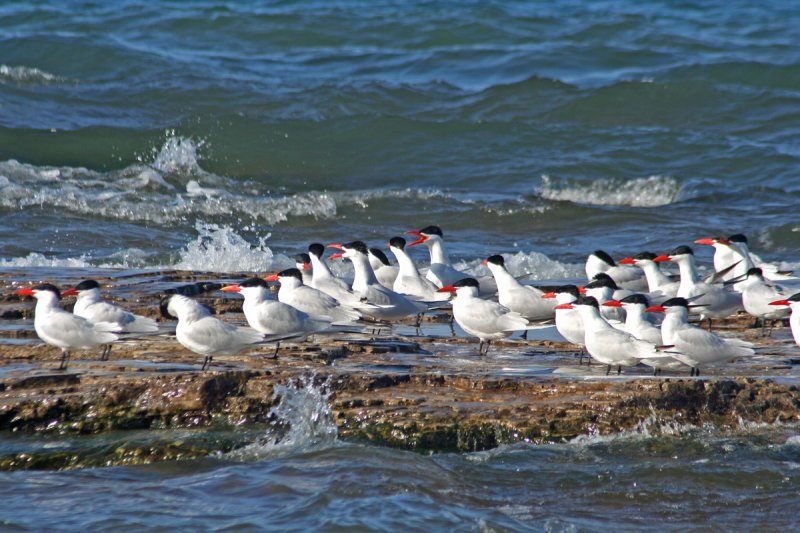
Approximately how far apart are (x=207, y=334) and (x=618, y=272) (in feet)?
14.3

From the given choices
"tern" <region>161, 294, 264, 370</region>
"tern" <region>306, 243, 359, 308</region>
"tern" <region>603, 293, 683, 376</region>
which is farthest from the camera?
"tern" <region>306, 243, 359, 308</region>

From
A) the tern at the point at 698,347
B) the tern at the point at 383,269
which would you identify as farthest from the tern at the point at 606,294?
the tern at the point at 383,269

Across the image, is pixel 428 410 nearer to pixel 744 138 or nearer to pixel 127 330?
pixel 127 330

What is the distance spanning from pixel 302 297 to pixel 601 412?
247 centimetres

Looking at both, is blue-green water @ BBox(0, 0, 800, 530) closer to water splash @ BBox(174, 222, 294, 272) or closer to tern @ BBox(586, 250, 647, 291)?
water splash @ BBox(174, 222, 294, 272)

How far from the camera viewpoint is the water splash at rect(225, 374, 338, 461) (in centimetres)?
530

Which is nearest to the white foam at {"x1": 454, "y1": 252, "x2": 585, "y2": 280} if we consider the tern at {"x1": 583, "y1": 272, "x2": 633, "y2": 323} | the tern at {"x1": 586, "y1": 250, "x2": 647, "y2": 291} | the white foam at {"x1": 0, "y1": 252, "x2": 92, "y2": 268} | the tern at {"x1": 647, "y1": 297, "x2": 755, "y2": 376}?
the tern at {"x1": 586, "y1": 250, "x2": 647, "y2": 291}

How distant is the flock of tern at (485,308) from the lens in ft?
19.7

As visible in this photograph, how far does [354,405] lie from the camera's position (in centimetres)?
550

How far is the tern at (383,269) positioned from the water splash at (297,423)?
3586 millimetres

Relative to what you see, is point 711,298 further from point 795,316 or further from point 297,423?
point 297,423

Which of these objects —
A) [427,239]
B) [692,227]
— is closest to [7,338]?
[427,239]

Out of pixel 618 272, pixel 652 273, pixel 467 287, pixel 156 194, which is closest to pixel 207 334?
pixel 467 287

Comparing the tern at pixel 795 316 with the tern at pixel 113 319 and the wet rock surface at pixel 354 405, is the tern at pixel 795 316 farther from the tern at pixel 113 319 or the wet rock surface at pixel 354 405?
the tern at pixel 113 319
